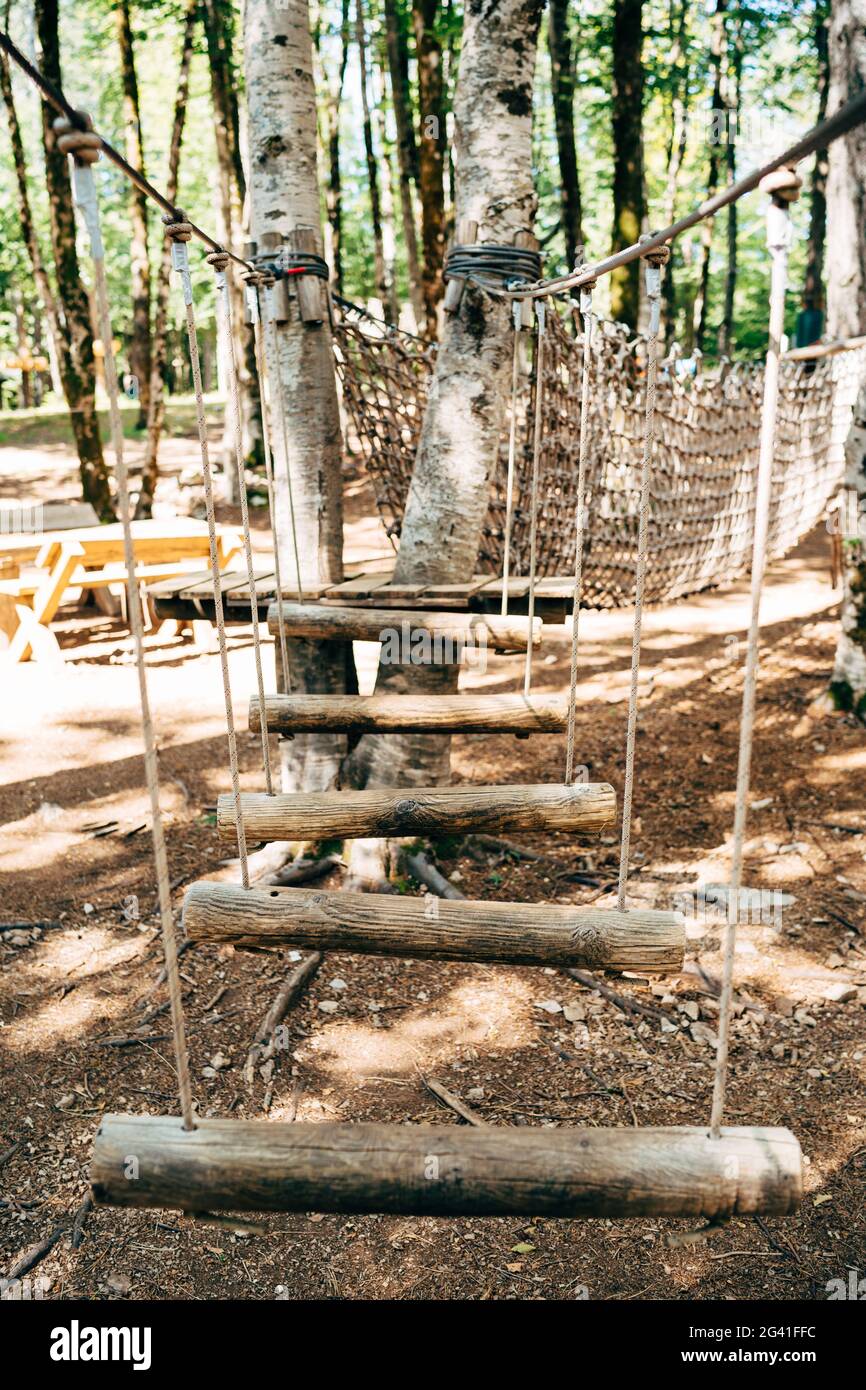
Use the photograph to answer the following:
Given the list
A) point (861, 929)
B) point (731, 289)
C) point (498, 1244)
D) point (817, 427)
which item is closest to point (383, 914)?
point (498, 1244)

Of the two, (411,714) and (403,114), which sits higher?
(403,114)

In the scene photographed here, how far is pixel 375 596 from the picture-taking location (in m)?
2.87

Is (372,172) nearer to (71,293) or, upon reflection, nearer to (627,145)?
(627,145)

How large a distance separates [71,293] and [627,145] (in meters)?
4.32

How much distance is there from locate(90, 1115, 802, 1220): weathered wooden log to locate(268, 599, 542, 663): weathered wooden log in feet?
4.47

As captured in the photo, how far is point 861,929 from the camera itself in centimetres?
289

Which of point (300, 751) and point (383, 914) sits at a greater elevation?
point (383, 914)

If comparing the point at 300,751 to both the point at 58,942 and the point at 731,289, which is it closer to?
the point at 58,942

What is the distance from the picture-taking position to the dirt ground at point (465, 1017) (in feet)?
6.26

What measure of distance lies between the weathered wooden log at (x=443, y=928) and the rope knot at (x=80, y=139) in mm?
1086

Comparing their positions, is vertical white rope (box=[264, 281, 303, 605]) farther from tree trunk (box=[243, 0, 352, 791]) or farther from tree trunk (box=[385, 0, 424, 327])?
tree trunk (box=[385, 0, 424, 327])

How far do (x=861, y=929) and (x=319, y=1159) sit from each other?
6.84 feet

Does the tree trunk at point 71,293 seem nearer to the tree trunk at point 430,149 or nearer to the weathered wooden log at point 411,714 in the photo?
the tree trunk at point 430,149

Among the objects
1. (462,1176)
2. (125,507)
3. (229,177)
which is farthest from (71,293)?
(462,1176)
